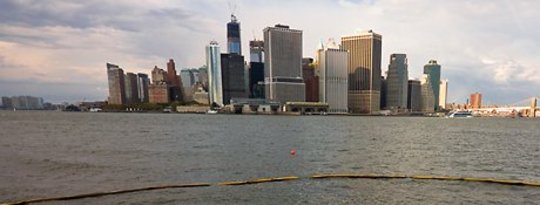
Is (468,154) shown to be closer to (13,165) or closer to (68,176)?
→ (68,176)

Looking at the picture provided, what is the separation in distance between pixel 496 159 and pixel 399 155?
12081 mm

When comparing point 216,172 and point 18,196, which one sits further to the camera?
point 216,172

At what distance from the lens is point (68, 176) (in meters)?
32.6

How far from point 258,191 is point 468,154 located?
3766 centimetres

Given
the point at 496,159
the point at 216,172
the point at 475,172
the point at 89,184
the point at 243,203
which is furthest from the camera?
the point at 496,159

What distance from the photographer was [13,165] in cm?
3831

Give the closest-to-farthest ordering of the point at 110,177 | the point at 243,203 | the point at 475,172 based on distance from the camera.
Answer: the point at 243,203 < the point at 110,177 < the point at 475,172

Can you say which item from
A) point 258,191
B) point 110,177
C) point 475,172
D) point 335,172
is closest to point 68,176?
point 110,177

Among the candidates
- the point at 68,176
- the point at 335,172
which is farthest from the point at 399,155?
the point at 68,176

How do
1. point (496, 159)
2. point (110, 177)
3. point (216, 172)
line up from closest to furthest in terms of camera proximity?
point (110, 177) → point (216, 172) → point (496, 159)

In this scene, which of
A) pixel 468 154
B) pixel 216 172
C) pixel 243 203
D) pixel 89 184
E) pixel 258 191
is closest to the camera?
pixel 243 203

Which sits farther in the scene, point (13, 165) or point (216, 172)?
point (13, 165)

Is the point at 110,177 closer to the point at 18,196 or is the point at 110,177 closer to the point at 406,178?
the point at 18,196

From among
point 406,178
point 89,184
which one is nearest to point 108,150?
point 89,184
